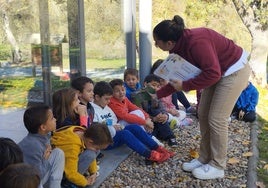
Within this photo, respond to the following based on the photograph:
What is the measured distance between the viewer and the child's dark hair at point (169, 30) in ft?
10.9

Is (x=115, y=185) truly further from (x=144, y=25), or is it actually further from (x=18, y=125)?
(x=144, y=25)

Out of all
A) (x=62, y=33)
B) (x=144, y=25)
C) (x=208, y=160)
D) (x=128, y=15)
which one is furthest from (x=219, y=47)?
(x=128, y=15)

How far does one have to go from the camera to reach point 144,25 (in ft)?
22.3

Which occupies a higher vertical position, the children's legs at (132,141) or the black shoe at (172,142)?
the children's legs at (132,141)

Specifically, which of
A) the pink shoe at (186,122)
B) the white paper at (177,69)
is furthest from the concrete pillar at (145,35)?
the white paper at (177,69)

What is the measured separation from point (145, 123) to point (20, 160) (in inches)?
94.2

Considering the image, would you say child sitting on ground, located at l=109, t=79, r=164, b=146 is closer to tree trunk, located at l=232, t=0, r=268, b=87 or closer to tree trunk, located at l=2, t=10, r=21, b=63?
tree trunk, located at l=2, t=10, r=21, b=63

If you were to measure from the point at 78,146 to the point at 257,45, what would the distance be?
778 cm

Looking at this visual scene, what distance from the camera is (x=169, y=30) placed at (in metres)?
3.32

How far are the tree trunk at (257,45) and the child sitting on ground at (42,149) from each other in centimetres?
793

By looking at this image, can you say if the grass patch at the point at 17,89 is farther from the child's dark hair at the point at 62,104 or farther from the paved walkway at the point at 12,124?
the child's dark hair at the point at 62,104

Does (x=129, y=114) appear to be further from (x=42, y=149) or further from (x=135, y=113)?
(x=42, y=149)

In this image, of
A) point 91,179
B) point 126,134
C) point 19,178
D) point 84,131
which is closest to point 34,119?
point 84,131

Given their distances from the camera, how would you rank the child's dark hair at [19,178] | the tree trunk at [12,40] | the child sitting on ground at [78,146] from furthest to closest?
the tree trunk at [12,40] < the child sitting on ground at [78,146] < the child's dark hair at [19,178]
